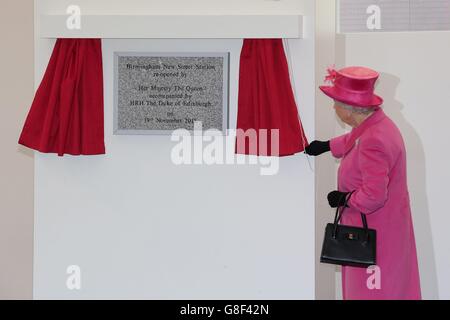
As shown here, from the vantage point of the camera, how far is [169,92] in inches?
129

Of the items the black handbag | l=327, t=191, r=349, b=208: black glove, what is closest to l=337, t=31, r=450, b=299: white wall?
l=327, t=191, r=349, b=208: black glove

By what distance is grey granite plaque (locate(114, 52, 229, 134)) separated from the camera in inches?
128

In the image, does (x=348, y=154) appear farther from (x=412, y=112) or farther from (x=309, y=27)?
(x=412, y=112)

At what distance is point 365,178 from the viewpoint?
2707 millimetres

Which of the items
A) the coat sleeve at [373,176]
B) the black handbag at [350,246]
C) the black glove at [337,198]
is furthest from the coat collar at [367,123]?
→ the black handbag at [350,246]

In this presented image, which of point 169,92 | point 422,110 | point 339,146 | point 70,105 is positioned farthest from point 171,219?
point 422,110

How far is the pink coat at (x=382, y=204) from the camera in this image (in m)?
2.70

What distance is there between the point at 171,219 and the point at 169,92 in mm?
615

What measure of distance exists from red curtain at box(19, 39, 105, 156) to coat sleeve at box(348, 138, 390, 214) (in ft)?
4.25

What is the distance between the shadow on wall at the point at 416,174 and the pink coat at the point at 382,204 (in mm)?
801

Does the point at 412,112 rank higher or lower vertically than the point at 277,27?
lower

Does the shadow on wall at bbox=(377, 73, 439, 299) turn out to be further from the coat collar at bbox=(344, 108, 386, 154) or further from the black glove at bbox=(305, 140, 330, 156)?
the coat collar at bbox=(344, 108, 386, 154)
